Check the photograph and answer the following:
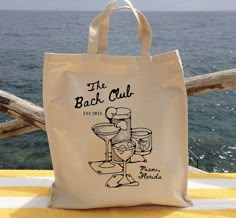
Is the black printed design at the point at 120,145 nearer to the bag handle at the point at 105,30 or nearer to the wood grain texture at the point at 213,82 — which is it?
the bag handle at the point at 105,30

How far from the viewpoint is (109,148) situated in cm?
125

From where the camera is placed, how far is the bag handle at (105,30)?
4.06 feet

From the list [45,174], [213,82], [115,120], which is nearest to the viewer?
[115,120]

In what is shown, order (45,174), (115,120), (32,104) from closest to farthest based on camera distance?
(115,120) → (45,174) → (32,104)

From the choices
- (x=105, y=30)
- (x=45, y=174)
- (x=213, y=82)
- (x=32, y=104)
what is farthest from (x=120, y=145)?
(x=32, y=104)

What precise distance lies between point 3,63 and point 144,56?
28.7 metres

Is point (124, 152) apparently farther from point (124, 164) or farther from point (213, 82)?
point (213, 82)

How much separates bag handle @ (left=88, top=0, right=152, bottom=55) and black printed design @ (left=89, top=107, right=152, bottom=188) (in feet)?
0.66

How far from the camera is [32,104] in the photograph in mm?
2373

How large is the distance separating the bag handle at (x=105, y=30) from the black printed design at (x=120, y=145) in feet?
0.66

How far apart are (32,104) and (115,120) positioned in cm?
125

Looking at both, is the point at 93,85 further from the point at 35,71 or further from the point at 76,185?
the point at 35,71

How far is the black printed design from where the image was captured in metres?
1.23

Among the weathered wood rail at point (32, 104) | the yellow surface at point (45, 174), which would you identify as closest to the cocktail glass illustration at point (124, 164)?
the yellow surface at point (45, 174)
